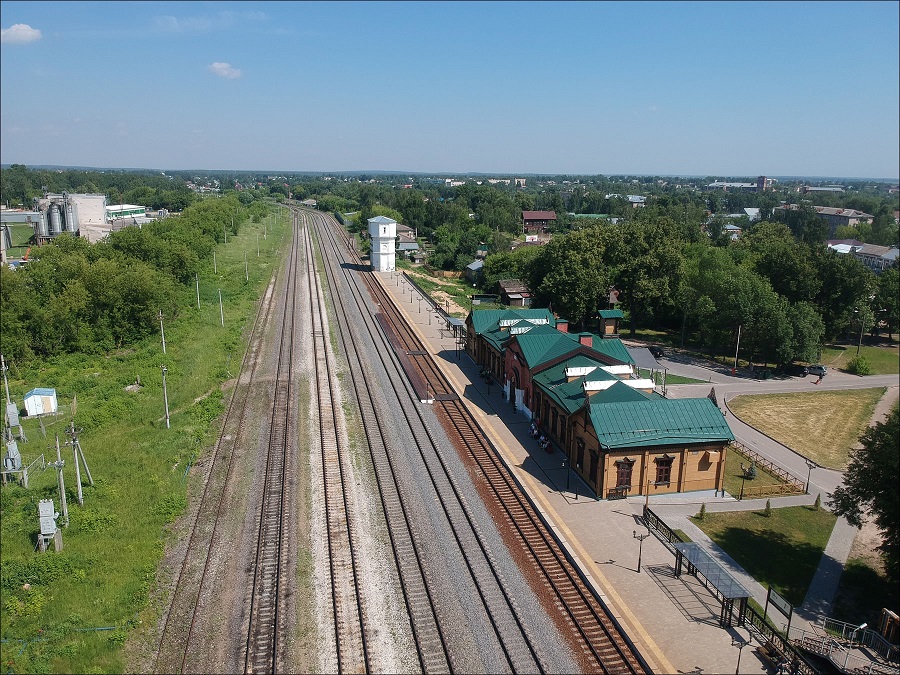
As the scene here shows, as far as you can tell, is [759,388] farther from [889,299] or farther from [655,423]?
[655,423]

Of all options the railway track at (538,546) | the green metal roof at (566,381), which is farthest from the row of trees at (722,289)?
the green metal roof at (566,381)

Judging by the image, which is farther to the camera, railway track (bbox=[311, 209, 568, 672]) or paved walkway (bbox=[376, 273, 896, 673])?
paved walkway (bbox=[376, 273, 896, 673])

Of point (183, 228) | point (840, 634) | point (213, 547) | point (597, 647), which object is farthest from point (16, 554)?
point (183, 228)

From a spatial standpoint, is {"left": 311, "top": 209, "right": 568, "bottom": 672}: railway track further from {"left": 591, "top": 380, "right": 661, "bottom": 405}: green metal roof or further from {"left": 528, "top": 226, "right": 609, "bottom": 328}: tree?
{"left": 528, "top": 226, "right": 609, "bottom": 328}: tree

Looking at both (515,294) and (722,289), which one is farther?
(515,294)

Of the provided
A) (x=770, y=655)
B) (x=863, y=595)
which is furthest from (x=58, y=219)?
(x=863, y=595)

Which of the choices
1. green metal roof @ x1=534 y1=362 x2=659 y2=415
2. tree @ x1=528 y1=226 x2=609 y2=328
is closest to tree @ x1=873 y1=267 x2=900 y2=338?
tree @ x1=528 y1=226 x2=609 y2=328
